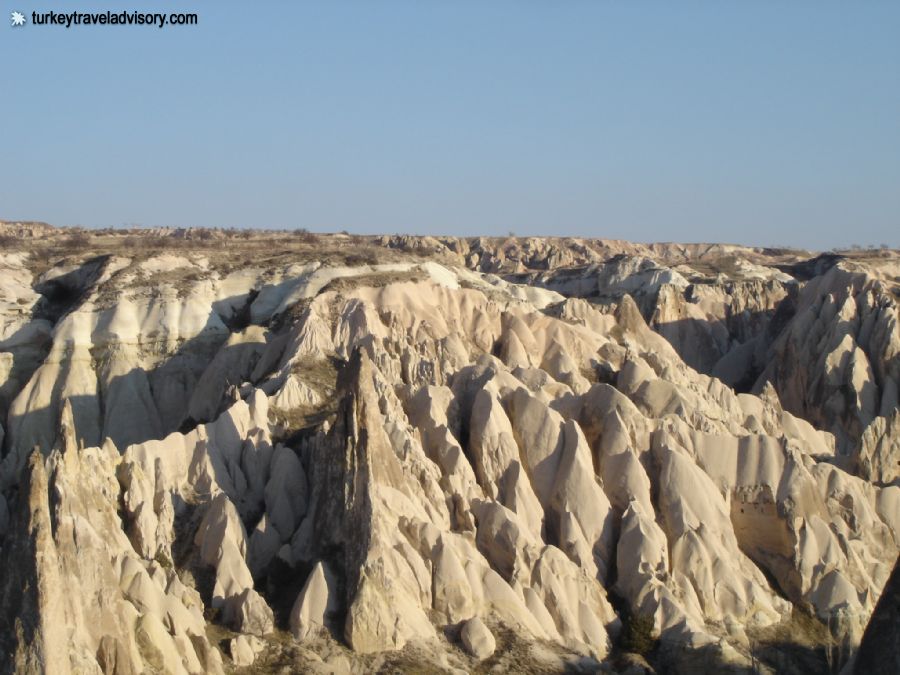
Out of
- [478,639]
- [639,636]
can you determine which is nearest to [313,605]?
[478,639]

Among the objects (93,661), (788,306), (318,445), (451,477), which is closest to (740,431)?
(451,477)

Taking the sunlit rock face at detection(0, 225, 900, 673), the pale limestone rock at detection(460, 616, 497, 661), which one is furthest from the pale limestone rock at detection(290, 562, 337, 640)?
the pale limestone rock at detection(460, 616, 497, 661)

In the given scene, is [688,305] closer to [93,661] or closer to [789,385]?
[789,385]

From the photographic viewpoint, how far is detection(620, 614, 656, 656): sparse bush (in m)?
27.6

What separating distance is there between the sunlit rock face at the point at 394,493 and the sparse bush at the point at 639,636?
0.18 metres

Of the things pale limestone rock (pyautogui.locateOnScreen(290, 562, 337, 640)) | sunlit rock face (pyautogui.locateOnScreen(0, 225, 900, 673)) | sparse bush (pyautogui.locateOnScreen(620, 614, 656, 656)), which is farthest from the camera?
sparse bush (pyautogui.locateOnScreen(620, 614, 656, 656))

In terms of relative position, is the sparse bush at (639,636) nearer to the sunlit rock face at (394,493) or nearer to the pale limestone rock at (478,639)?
the sunlit rock face at (394,493)

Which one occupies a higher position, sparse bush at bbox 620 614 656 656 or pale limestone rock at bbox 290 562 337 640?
pale limestone rock at bbox 290 562 337 640

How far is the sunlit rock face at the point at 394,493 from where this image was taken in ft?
81.2

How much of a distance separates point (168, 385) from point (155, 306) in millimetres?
4234

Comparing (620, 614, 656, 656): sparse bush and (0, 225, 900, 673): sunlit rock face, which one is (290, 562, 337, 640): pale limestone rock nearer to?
(0, 225, 900, 673): sunlit rock face

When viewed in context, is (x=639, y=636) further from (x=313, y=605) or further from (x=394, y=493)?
(x=313, y=605)

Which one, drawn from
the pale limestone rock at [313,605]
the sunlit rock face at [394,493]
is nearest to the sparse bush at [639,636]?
the sunlit rock face at [394,493]

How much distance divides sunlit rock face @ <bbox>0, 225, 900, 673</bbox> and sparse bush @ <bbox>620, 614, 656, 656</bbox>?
0.18 metres
